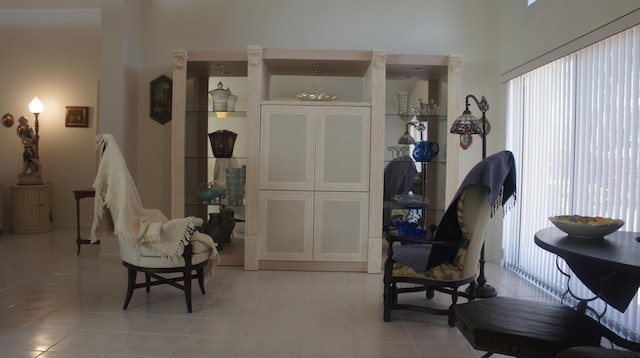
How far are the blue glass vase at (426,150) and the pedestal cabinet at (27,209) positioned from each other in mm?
5632

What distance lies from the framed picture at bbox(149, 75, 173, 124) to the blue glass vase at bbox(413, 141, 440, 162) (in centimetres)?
290

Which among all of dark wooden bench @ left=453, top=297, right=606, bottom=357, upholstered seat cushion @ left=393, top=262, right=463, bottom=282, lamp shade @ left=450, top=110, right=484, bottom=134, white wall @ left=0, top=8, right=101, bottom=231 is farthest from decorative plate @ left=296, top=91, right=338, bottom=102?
white wall @ left=0, top=8, right=101, bottom=231

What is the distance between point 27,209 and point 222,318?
4.90 meters

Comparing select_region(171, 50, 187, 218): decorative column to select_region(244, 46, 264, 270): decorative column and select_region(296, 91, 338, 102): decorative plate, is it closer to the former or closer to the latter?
select_region(244, 46, 264, 270): decorative column

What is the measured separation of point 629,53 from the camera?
289cm

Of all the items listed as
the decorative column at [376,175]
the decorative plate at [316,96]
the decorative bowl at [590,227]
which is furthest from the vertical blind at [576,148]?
the decorative plate at [316,96]

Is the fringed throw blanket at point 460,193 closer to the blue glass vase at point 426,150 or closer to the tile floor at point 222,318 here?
the tile floor at point 222,318

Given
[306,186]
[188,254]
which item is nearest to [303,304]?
[188,254]

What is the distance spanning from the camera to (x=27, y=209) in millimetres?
6531

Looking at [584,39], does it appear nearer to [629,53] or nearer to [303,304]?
[629,53]

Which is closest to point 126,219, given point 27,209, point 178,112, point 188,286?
point 188,286

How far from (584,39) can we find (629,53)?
46 cm

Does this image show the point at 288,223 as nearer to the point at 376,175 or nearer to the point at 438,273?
the point at 376,175

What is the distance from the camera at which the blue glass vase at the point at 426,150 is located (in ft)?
15.9
